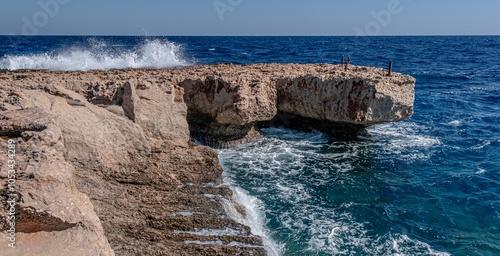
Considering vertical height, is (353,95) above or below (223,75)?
below

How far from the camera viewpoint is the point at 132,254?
17.0ft

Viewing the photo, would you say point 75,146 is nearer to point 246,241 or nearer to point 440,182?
point 246,241

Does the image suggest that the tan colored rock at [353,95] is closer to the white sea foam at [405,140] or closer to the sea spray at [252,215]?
the white sea foam at [405,140]

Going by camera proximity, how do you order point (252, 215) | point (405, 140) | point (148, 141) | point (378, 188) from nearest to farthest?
point (252, 215) < point (148, 141) < point (378, 188) < point (405, 140)

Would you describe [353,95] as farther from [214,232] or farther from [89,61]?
[89,61]

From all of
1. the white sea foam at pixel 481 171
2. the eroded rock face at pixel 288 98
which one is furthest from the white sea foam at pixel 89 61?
the white sea foam at pixel 481 171

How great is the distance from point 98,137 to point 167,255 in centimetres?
377

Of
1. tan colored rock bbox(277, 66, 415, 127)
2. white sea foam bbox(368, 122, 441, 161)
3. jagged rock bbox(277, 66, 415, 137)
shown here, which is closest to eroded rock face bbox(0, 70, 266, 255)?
jagged rock bbox(277, 66, 415, 137)

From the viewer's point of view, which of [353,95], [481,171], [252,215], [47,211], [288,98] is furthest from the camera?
[288,98]

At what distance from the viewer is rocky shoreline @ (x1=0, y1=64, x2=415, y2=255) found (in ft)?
14.2

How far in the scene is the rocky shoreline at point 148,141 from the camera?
433cm

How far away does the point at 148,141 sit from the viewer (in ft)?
30.6

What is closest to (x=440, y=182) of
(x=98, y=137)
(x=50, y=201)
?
(x=98, y=137)

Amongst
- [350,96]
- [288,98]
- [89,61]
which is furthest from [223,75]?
[89,61]
